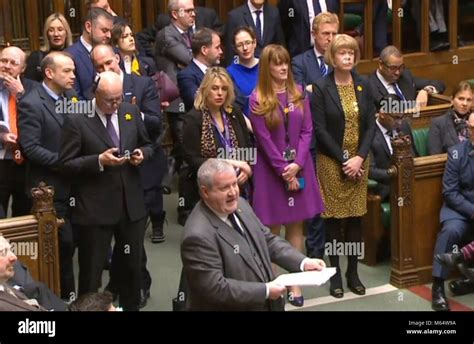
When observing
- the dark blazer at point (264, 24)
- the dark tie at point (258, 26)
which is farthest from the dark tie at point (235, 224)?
the dark tie at point (258, 26)

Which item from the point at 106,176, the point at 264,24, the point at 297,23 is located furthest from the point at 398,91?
the point at 106,176

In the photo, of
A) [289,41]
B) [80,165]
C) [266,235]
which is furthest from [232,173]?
[289,41]

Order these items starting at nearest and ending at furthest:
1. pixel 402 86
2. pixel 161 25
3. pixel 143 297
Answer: pixel 143 297 → pixel 402 86 → pixel 161 25

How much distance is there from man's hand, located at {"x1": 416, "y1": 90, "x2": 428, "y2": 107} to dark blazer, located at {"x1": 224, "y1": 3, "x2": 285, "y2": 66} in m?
1.21

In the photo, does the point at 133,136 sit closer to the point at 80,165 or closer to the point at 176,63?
the point at 80,165

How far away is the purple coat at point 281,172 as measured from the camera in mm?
6629

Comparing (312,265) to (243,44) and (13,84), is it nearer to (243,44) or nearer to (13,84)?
(243,44)

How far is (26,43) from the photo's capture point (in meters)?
9.19

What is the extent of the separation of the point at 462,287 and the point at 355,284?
2.29 ft

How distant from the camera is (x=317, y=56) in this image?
752 cm

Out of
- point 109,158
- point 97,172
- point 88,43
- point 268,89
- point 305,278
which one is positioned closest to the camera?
point 305,278

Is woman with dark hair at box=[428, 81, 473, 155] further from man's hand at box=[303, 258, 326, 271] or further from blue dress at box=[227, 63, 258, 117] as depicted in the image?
man's hand at box=[303, 258, 326, 271]

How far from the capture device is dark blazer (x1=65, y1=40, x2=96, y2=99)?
705cm

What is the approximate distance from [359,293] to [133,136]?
186cm
